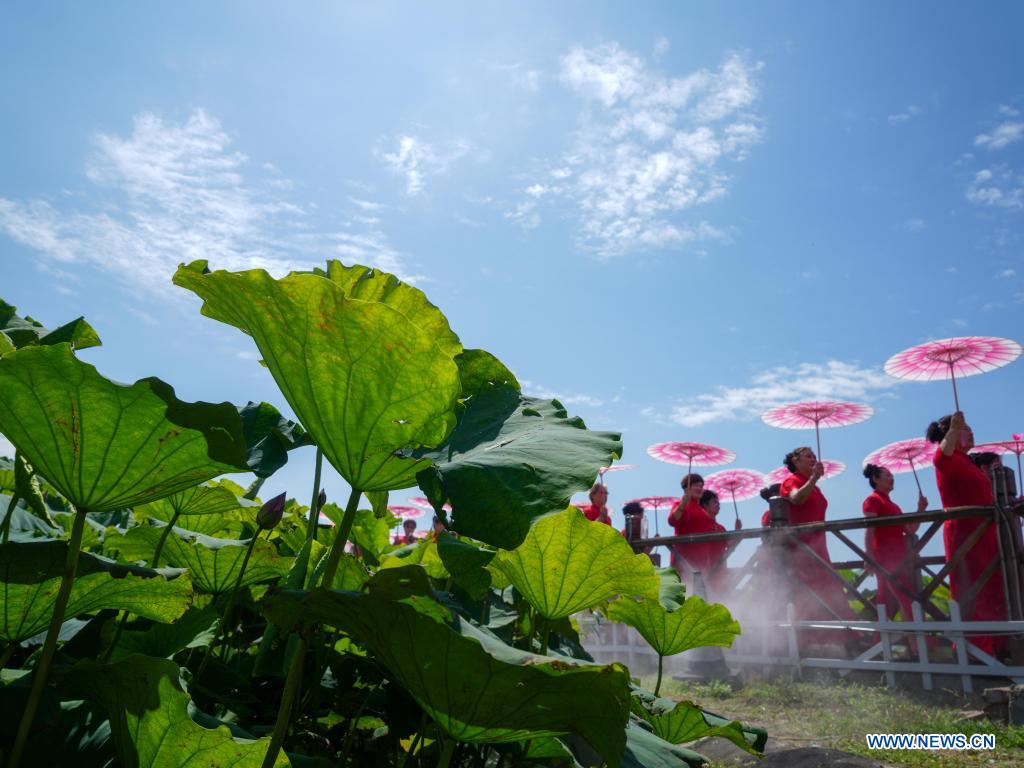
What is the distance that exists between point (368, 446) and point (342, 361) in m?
0.10

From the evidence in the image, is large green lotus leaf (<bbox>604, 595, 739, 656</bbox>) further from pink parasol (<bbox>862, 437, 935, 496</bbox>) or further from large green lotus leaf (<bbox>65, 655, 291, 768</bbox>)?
pink parasol (<bbox>862, 437, 935, 496</bbox>)

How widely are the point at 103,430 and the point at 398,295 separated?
0.36 metres

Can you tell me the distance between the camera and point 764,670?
702cm

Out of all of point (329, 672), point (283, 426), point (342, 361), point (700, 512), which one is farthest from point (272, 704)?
point (700, 512)

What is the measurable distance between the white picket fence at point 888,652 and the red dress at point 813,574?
199 millimetres

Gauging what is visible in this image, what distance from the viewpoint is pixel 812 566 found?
7.07m

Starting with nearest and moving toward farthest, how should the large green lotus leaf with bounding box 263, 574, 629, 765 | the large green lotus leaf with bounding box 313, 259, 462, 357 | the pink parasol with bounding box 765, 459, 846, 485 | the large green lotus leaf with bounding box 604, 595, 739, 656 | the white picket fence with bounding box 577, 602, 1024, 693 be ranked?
the large green lotus leaf with bounding box 263, 574, 629, 765
the large green lotus leaf with bounding box 313, 259, 462, 357
the large green lotus leaf with bounding box 604, 595, 739, 656
the white picket fence with bounding box 577, 602, 1024, 693
the pink parasol with bounding box 765, 459, 846, 485

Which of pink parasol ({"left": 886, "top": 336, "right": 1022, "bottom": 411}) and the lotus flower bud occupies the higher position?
pink parasol ({"left": 886, "top": 336, "right": 1022, "bottom": 411})

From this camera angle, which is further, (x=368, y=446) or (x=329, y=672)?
(x=329, y=672)

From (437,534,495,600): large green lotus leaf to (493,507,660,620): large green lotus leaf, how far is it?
0.07 metres

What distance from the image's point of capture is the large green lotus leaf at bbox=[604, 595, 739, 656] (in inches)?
56.4

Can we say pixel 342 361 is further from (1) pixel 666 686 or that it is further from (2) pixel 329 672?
(1) pixel 666 686

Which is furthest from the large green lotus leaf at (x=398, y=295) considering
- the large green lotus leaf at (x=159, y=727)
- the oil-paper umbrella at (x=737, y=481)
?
the oil-paper umbrella at (x=737, y=481)

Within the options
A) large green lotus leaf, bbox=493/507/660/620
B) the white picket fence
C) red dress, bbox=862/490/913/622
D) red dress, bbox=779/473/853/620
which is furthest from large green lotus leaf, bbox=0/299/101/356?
red dress, bbox=779/473/853/620
